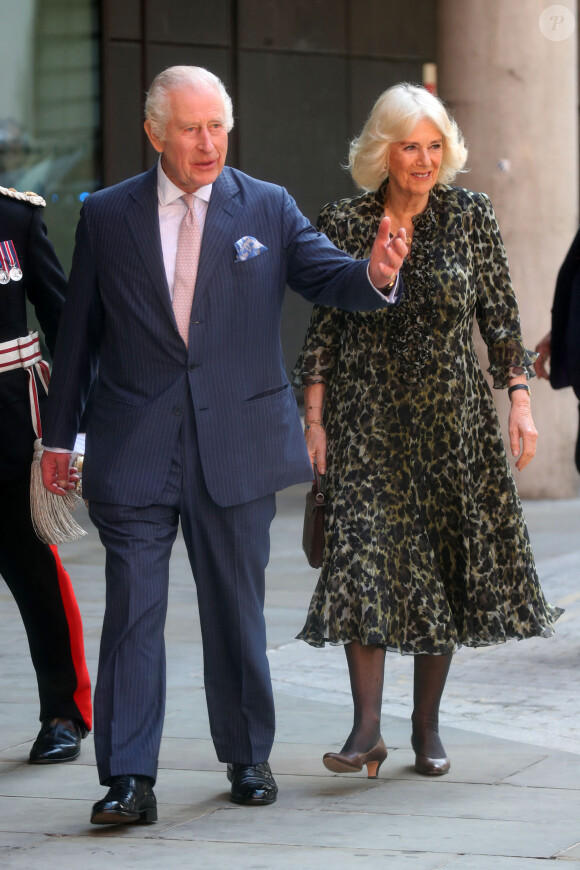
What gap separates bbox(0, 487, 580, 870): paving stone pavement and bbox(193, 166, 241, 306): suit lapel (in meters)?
1.36

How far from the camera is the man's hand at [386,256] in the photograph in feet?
13.5

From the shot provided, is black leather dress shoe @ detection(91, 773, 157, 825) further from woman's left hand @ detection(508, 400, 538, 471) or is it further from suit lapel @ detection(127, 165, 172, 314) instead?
woman's left hand @ detection(508, 400, 538, 471)

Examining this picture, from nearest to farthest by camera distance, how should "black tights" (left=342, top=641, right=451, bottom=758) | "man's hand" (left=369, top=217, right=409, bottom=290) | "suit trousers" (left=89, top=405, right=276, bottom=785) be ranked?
"man's hand" (left=369, top=217, right=409, bottom=290)
"suit trousers" (left=89, top=405, right=276, bottom=785)
"black tights" (left=342, top=641, right=451, bottom=758)

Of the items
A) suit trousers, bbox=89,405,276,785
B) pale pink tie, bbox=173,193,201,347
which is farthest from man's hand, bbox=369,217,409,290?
suit trousers, bbox=89,405,276,785

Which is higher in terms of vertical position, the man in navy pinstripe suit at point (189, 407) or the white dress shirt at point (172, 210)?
the white dress shirt at point (172, 210)

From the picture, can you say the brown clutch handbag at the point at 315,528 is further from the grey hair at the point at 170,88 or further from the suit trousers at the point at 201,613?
the grey hair at the point at 170,88

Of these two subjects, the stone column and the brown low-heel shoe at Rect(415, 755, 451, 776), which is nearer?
the brown low-heel shoe at Rect(415, 755, 451, 776)

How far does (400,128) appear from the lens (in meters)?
4.67

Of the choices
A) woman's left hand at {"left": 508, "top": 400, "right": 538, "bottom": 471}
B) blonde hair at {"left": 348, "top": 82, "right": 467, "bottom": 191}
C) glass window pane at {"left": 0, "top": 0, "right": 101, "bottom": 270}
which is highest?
glass window pane at {"left": 0, "top": 0, "right": 101, "bottom": 270}

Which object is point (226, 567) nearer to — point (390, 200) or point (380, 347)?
point (380, 347)

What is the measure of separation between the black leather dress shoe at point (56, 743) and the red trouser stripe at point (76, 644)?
6 cm

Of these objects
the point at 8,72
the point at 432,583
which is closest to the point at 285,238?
the point at 432,583

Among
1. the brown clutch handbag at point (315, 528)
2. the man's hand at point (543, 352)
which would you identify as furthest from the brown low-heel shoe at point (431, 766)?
the man's hand at point (543, 352)

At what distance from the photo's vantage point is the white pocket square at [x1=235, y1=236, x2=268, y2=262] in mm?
4352
